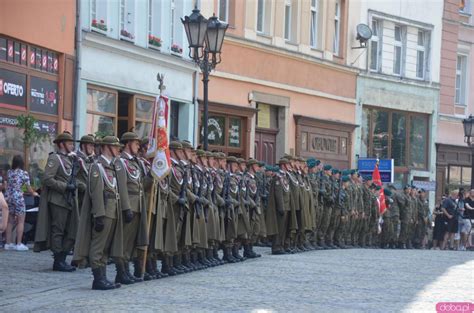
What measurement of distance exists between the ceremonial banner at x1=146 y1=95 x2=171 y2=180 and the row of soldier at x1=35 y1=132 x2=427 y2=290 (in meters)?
0.19

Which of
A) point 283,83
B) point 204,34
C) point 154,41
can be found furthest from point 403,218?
point 204,34

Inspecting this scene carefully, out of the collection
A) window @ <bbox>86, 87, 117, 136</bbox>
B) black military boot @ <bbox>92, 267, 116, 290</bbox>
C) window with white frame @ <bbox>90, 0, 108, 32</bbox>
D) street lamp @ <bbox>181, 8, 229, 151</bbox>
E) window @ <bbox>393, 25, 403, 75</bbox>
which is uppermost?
window @ <bbox>393, 25, 403, 75</bbox>

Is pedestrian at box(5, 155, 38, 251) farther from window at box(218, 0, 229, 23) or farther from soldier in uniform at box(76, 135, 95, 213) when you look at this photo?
window at box(218, 0, 229, 23)

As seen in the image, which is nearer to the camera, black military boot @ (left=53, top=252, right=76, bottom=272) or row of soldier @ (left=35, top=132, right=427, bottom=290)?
row of soldier @ (left=35, top=132, right=427, bottom=290)

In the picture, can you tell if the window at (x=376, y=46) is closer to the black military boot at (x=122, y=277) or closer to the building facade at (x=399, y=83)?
the building facade at (x=399, y=83)

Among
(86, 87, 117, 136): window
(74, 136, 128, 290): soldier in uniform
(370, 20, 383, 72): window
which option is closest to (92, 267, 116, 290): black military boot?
(74, 136, 128, 290): soldier in uniform

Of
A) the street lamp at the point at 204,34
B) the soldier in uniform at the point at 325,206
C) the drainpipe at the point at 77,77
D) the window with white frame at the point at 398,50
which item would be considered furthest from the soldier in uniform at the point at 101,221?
the window with white frame at the point at 398,50

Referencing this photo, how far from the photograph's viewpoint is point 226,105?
32.1 meters

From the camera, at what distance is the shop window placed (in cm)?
2345

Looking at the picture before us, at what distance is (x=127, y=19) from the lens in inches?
1094

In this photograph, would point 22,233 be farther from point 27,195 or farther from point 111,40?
point 111,40

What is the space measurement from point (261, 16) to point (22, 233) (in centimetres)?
1626

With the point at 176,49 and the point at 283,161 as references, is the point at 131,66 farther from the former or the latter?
the point at 283,161

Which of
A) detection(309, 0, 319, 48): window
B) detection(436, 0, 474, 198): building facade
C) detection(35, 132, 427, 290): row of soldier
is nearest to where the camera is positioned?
detection(35, 132, 427, 290): row of soldier
